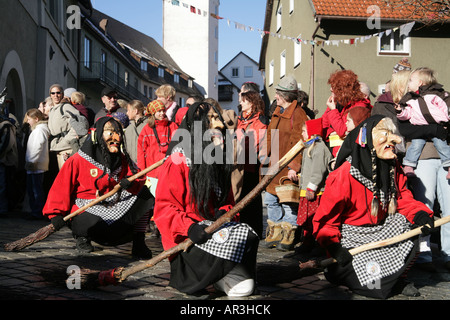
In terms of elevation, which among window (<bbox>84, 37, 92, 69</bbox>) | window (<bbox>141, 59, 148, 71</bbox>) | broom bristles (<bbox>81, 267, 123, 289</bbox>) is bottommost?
broom bristles (<bbox>81, 267, 123, 289</bbox>)

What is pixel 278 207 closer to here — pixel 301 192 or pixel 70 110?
pixel 301 192

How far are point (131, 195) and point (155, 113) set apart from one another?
5.27 feet

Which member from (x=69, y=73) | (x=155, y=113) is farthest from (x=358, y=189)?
(x=69, y=73)

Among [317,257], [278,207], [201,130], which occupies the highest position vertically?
[201,130]

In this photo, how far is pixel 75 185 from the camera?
5.90m

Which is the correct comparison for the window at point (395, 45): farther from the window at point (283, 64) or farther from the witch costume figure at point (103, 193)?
the witch costume figure at point (103, 193)

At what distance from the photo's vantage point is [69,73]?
23531mm

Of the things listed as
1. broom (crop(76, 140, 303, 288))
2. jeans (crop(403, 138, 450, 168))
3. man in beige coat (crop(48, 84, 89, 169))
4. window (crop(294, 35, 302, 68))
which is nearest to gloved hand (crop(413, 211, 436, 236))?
jeans (crop(403, 138, 450, 168))

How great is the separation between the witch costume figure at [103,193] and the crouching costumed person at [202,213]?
5.63ft

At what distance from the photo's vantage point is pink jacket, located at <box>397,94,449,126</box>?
5.38m

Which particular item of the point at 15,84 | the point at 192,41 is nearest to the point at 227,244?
the point at 15,84

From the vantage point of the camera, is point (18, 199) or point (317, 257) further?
point (18, 199)

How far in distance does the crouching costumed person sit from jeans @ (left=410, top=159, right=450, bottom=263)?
7.49 ft

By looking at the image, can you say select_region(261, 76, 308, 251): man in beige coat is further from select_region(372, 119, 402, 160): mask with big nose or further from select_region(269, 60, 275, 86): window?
select_region(269, 60, 275, 86): window
